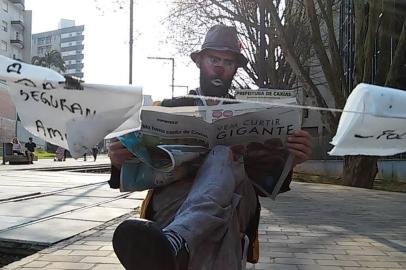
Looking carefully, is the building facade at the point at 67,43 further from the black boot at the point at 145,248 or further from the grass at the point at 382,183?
the black boot at the point at 145,248

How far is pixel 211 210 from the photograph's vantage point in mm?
2607

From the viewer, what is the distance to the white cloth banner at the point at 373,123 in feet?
10.00

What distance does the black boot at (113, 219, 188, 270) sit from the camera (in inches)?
92.7

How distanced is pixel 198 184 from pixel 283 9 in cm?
2077

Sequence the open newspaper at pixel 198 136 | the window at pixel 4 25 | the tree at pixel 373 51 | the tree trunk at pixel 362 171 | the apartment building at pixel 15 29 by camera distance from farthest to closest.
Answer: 1. the window at pixel 4 25
2. the apartment building at pixel 15 29
3. the tree trunk at pixel 362 171
4. the tree at pixel 373 51
5. the open newspaper at pixel 198 136

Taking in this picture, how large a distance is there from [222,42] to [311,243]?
376cm

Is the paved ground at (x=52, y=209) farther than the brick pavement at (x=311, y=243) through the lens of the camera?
Yes

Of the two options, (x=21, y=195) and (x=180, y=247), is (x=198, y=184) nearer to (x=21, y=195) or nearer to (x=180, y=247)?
(x=180, y=247)

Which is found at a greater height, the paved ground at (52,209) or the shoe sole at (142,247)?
the shoe sole at (142,247)

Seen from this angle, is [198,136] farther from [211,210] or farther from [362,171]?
[362,171]

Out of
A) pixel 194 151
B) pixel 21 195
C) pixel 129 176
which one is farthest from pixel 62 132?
pixel 21 195

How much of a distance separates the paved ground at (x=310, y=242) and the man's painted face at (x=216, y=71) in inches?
88.5

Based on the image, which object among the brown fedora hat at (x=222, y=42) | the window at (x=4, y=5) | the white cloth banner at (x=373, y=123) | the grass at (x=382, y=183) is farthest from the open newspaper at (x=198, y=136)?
the window at (x=4, y=5)

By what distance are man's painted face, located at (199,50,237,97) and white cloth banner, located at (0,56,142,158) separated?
0.51 meters
